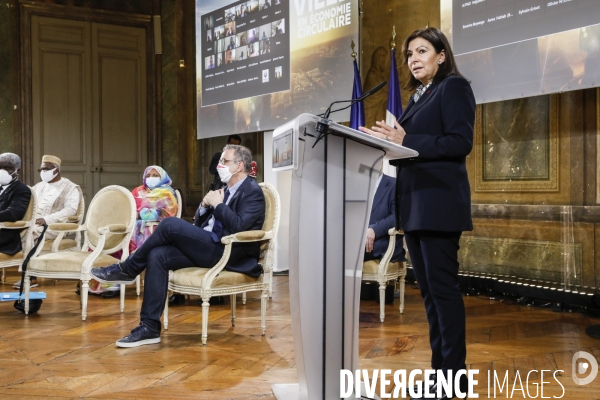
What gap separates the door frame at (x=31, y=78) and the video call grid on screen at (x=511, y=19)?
203 inches

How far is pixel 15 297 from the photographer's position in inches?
172

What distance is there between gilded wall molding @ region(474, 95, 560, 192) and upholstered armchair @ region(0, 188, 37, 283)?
3640mm

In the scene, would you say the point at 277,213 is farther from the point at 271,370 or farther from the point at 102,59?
the point at 102,59

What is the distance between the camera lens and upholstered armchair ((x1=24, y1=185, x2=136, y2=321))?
4.36 meters

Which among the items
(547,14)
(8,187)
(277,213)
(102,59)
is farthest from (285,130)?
(102,59)

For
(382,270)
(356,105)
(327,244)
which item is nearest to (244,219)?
(382,270)

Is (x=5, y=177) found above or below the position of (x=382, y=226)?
above

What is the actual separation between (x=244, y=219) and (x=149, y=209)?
179 cm

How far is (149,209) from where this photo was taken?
17.2 ft

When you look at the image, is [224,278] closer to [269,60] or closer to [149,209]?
[149,209]

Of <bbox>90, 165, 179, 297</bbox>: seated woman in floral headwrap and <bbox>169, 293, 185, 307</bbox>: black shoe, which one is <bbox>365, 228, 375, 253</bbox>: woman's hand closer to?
<bbox>169, 293, 185, 307</bbox>: black shoe

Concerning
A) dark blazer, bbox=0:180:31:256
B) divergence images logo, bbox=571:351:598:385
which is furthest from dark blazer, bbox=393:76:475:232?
dark blazer, bbox=0:180:31:256

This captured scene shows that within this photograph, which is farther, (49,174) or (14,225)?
(49,174)

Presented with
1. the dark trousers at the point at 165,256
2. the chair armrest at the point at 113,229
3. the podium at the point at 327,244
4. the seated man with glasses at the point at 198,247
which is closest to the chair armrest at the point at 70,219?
the chair armrest at the point at 113,229
